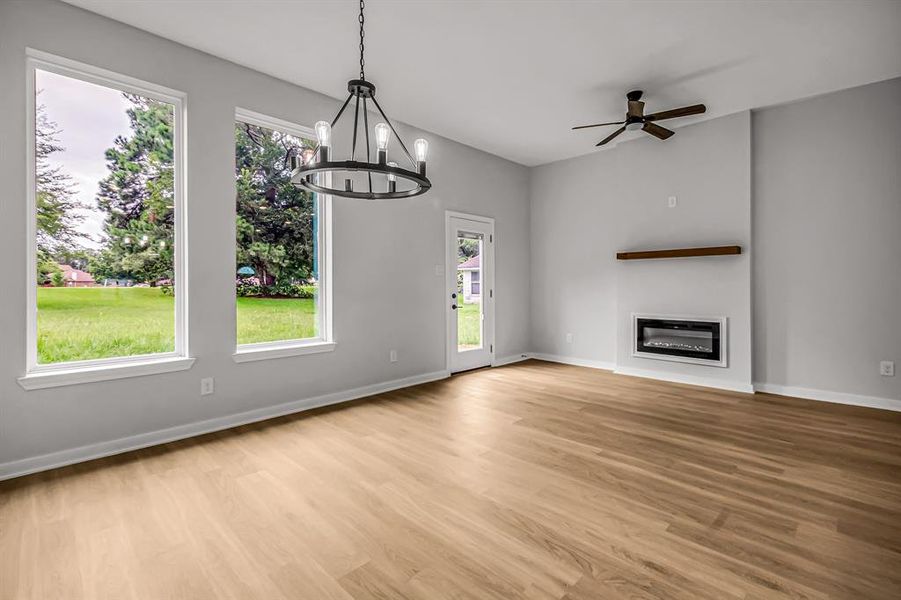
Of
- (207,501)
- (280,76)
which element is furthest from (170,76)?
(207,501)

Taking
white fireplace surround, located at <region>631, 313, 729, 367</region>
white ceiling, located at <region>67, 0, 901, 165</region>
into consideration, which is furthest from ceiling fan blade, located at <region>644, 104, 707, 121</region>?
white fireplace surround, located at <region>631, 313, 729, 367</region>

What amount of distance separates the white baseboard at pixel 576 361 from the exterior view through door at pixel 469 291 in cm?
101

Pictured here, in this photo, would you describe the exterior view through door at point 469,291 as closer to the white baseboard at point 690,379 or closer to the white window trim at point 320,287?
the white window trim at point 320,287

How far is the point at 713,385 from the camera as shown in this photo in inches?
193

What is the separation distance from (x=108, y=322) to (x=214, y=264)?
0.82m

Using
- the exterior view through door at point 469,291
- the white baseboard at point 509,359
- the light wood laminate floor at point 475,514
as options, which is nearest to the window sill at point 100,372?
the light wood laminate floor at point 475,514

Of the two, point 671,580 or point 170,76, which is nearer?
point 671,580

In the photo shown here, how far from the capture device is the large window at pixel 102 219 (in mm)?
2859

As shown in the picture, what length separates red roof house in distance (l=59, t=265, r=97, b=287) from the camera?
9.69 feet

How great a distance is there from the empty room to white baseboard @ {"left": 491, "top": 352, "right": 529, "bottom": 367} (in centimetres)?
71

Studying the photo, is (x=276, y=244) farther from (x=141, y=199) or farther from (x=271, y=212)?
(x=141, y=199)

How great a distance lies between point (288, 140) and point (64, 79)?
1.60 m

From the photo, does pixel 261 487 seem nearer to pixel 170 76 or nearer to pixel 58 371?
pixel 58 371

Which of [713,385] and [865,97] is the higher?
[865,97]
